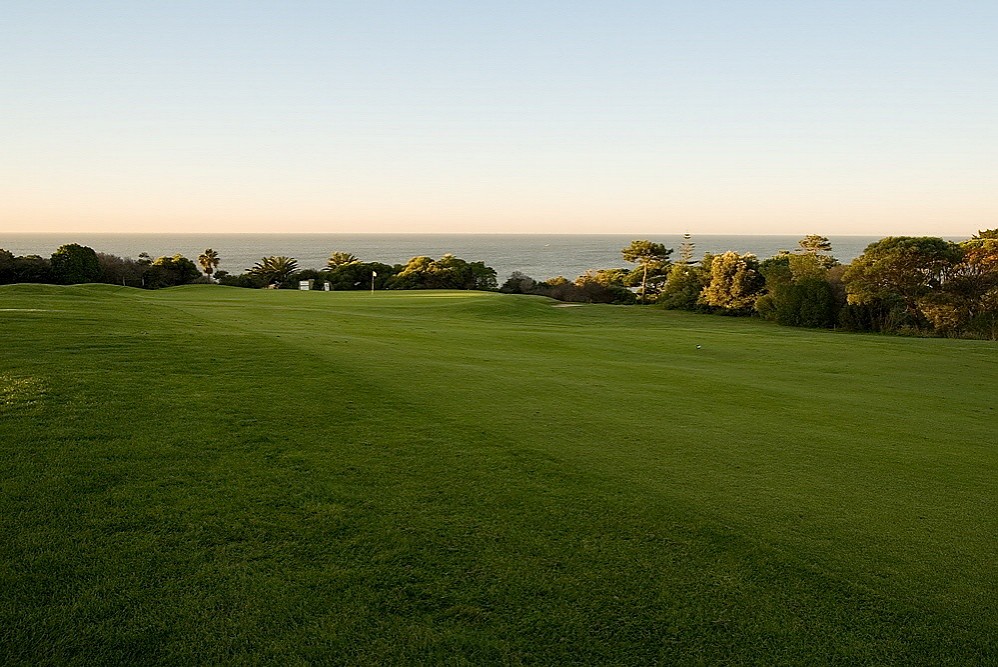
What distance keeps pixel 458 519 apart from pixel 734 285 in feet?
143

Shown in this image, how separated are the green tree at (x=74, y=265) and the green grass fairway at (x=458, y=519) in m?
40.7

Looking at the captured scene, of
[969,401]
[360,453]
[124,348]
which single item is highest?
[124,348]

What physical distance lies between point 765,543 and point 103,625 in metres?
4.62

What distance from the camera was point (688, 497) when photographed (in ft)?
20.4

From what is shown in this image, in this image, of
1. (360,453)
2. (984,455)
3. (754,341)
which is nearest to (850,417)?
(984,455)

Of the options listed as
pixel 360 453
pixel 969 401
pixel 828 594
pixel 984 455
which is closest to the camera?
pixel 828 594

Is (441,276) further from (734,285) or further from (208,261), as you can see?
(734,285)

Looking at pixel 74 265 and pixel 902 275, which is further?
pixel 74 265

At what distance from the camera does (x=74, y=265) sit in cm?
4597

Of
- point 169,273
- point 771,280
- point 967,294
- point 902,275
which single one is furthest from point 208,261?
point 967,294

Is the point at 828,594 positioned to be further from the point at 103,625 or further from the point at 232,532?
the point at 103,625

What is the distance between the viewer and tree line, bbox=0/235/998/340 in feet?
119

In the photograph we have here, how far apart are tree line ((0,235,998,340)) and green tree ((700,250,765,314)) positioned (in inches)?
2.7

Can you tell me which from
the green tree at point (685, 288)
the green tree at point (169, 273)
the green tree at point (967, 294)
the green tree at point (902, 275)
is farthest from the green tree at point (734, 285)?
the green tree at point (169, 273)
